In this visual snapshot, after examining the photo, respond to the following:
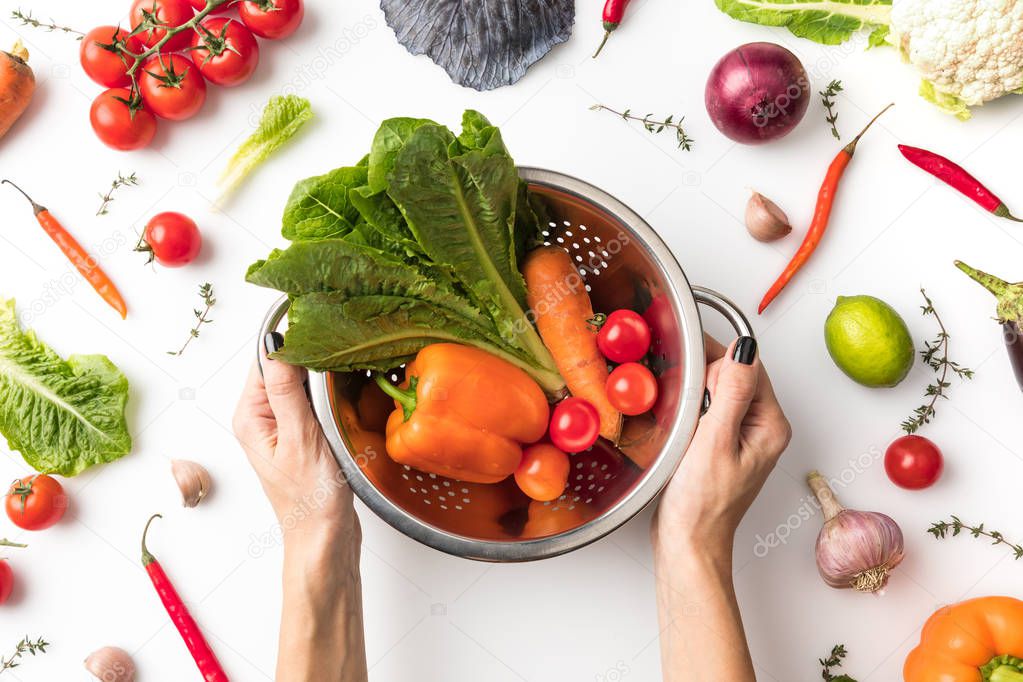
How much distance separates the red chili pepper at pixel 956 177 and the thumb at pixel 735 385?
0.56m

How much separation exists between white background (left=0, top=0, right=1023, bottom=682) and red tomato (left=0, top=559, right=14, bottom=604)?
0.02 meters

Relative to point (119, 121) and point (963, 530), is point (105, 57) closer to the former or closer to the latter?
point (119, 121)

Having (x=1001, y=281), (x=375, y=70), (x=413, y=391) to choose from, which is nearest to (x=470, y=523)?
(x=413, y=391)

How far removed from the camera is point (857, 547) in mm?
1350

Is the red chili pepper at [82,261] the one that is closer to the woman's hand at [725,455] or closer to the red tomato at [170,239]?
the red tomato at [170,239]

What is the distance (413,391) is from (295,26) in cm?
72

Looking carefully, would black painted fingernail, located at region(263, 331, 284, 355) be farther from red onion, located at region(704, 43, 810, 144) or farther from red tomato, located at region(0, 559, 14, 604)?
red onion, located at region(704, 43, 810, 144)

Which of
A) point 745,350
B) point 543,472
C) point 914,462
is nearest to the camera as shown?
point 745,350

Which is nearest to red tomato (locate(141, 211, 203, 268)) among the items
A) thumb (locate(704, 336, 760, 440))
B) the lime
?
thumb (locate(704, 336, 760, 440))

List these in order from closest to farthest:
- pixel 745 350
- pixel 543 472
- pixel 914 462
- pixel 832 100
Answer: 1. pixel 745 350
2. pixel 543 472
3. pixel 914 462
4. pixel 832 100

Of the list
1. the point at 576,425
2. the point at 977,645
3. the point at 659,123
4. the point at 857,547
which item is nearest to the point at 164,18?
the point at 659,123

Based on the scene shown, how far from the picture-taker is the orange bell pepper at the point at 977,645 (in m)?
1.31

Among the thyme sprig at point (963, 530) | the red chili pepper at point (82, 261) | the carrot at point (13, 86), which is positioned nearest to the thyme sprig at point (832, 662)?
the thyme sprig at point (963, 530)

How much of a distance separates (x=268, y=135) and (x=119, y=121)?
25cm
